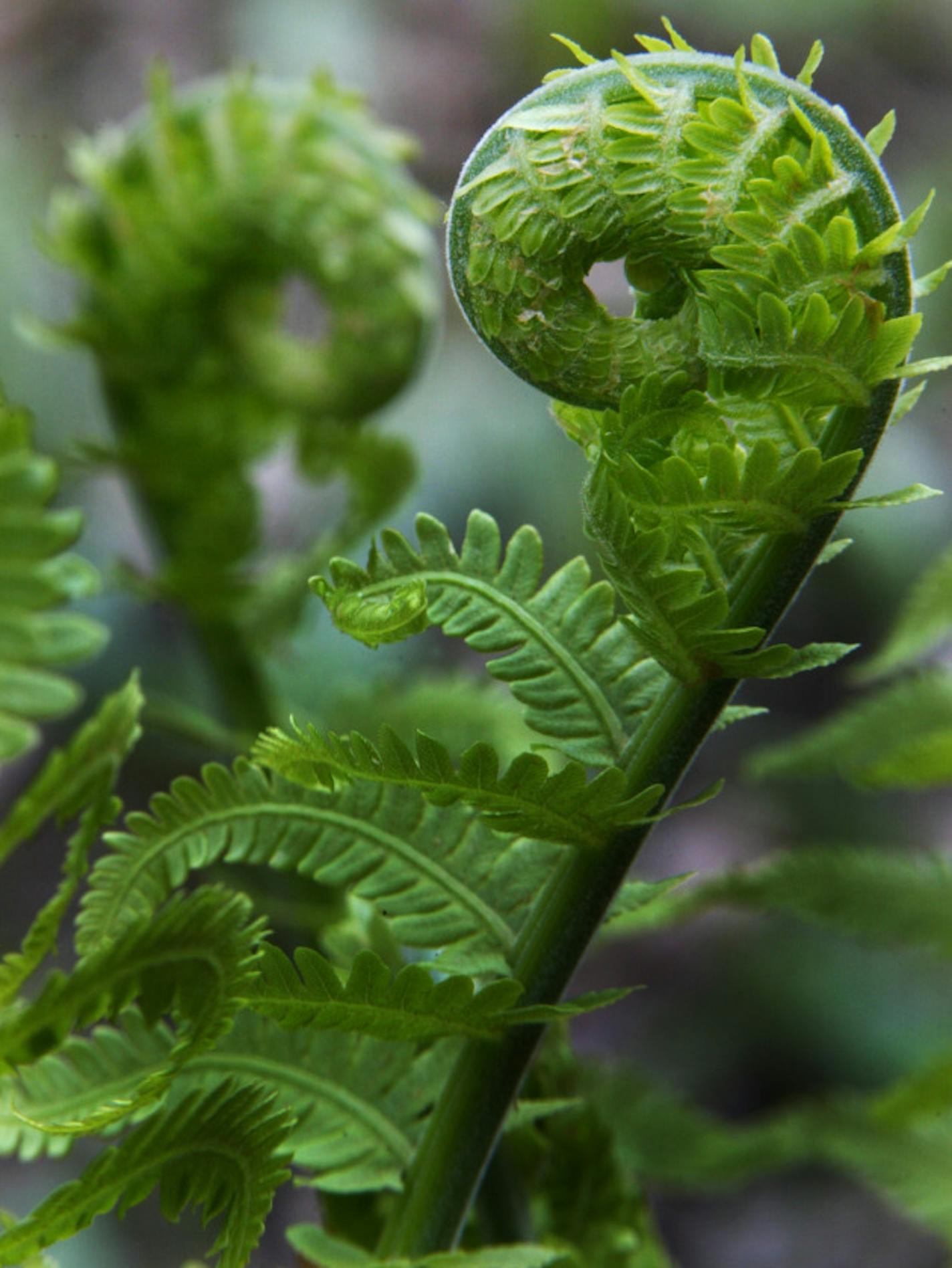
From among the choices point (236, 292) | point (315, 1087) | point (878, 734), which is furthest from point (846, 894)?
point (236, 292)

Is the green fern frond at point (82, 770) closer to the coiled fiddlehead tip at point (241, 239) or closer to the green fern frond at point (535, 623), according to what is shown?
the green fern frond at point (535, 623)

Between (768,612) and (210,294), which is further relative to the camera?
(210,294)

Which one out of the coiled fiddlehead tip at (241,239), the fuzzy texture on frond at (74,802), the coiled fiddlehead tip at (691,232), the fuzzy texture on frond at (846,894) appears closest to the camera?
the coiled fiddlehead tip at (691,232)

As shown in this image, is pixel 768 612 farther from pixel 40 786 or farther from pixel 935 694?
pixel 935 694

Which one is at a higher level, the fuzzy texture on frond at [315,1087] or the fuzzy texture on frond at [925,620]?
the fuzzy texture on frond at [925,620]

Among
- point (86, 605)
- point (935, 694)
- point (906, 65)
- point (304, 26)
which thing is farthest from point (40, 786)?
point (304, 26)

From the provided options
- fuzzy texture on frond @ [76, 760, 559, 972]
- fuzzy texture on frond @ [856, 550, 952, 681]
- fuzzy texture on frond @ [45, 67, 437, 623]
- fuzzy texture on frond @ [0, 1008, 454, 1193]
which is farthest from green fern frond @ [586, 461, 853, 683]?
fuzzy texture on frond @ [45, 67, 437, 623]

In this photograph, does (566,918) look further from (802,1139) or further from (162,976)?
(802,1139)

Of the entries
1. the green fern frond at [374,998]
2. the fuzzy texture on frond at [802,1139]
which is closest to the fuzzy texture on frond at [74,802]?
the green fern frond at [374,998]
